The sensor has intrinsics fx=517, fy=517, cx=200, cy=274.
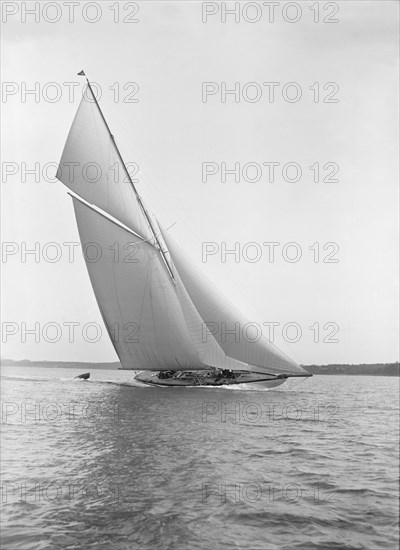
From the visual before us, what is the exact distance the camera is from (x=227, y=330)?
38.1 meters

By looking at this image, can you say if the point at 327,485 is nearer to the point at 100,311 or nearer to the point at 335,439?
the point at 335,439

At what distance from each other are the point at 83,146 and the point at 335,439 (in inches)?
1283

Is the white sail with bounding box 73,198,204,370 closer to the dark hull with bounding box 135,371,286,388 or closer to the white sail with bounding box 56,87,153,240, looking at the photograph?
the white sail with bounding box 56,87,153,240

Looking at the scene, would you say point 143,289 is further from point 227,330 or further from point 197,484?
point 197,484

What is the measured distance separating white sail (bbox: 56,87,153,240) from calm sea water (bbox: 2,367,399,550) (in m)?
23.2

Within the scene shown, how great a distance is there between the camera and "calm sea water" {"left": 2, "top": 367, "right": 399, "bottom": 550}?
874 centimetres

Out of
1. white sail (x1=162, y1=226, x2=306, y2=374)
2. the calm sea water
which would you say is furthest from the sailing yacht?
the calm sea water

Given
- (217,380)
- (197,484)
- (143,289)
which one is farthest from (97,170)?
(197,484)

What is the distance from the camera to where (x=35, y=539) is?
28.0ft

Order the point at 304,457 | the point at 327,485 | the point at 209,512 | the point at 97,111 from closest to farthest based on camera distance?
1. the point at 209,512
2. the point at 327,485
3. the point at 304,457
4. the point at 97,111

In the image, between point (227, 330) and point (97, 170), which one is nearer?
point (227, 330)

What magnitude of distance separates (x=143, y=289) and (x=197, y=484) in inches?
1161

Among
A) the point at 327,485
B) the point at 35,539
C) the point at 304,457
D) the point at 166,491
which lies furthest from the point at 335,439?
the point at 35,539

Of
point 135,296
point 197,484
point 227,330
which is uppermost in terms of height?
point 135,296
